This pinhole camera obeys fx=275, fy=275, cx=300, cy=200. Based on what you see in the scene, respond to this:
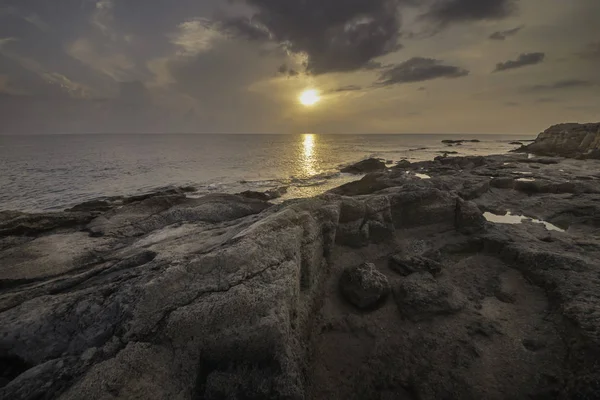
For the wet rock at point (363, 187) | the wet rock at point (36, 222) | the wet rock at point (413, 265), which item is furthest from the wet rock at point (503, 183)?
the wet rock at point (36, 222)

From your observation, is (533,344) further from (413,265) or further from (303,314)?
(303,314)

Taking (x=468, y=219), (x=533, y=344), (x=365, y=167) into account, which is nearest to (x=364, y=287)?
(x=533, y=344)

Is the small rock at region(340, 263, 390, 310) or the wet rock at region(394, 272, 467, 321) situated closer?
the wet rock at region(394, 272, 467, 321)

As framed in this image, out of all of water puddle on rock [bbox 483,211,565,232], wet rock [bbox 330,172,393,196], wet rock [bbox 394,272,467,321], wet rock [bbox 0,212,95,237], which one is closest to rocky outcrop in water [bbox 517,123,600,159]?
water puddle on rock [bbox 483,211,565,232]

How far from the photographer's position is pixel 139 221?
16.2 metres

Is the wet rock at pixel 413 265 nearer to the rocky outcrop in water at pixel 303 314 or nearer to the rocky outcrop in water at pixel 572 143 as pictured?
the rocky outcrop in water at pixel 303 314

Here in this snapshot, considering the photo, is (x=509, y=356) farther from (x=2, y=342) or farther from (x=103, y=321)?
(x=2, y=342)

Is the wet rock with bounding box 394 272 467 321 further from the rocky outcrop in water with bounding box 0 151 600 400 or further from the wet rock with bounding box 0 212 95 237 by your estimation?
the wet rock with bounding box 0 212 95 237

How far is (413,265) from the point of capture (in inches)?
456

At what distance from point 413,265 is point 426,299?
2.20 m

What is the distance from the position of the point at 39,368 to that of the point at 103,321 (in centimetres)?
125

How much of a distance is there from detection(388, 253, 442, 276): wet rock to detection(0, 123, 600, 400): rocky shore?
0.06 meters

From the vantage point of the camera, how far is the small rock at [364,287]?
9.74m

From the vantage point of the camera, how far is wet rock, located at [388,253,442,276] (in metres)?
11.5
